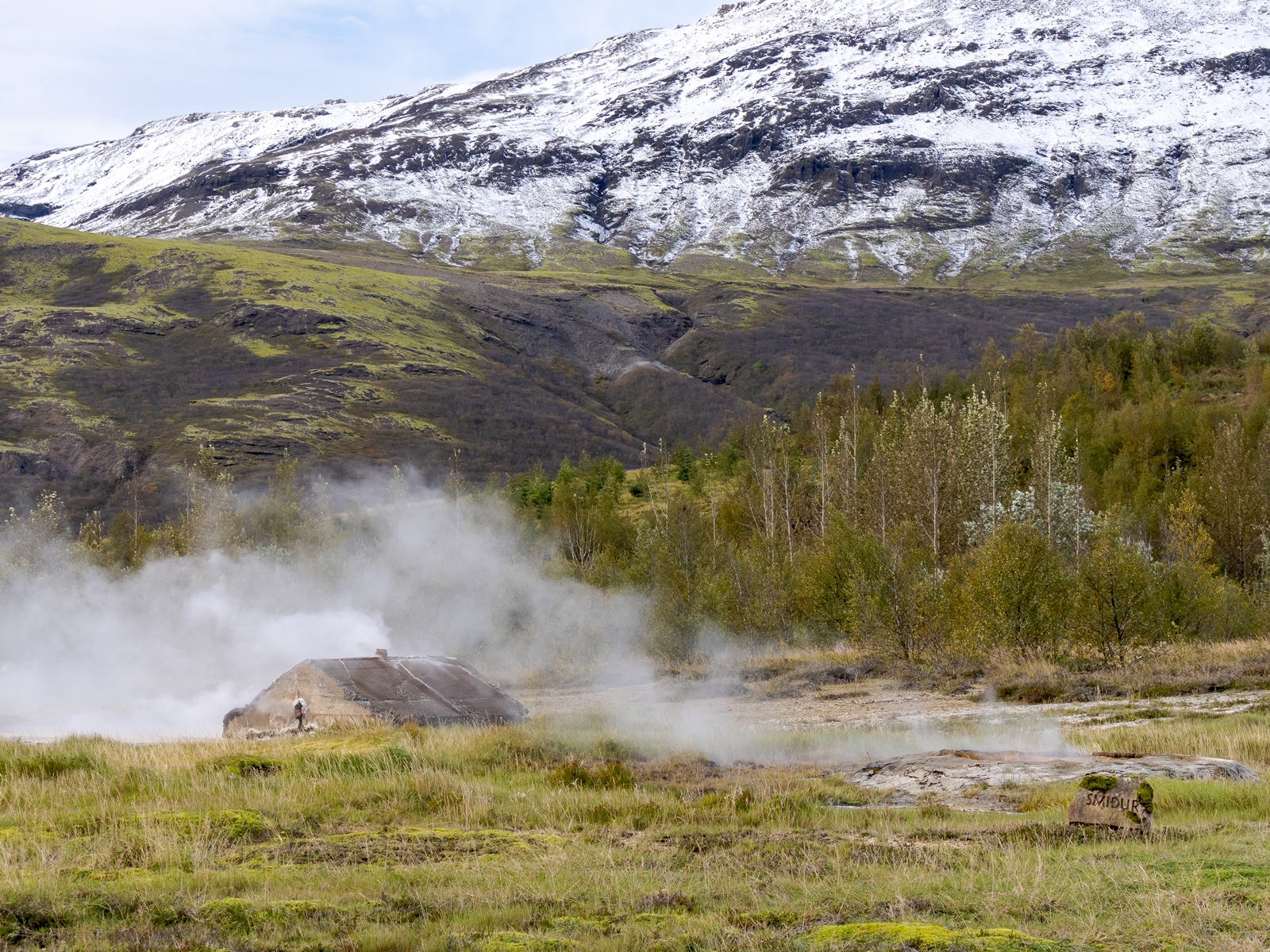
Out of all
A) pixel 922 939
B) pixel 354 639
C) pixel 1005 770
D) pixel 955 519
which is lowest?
pixel 955 519

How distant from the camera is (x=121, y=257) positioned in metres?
190

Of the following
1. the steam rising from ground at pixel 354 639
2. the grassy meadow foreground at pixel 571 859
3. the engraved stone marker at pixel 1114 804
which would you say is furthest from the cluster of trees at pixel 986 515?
the engraved stone marker at pixel 1114 804

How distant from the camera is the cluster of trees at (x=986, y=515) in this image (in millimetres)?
34000

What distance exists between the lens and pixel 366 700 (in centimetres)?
2084

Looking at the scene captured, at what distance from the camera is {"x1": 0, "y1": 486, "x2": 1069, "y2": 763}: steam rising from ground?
2034cm

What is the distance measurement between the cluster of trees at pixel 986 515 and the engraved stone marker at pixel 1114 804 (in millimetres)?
21098

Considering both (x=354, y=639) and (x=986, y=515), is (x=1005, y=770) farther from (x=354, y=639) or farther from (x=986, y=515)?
(x=986, y=515)

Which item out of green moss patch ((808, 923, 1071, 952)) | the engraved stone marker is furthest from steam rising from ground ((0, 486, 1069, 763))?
green moss patch ((808, 923, 1071, 952))

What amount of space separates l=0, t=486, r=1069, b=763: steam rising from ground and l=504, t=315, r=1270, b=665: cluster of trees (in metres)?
4.23

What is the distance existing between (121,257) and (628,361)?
89.0 m

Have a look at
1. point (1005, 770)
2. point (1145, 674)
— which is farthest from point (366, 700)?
point (1145, 674)

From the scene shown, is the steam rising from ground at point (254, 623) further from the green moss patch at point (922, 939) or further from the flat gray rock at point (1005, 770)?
the green moss patch at point (922, 939)

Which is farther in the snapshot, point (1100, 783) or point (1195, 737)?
point (1195, 737)

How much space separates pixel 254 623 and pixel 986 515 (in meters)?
35.4
